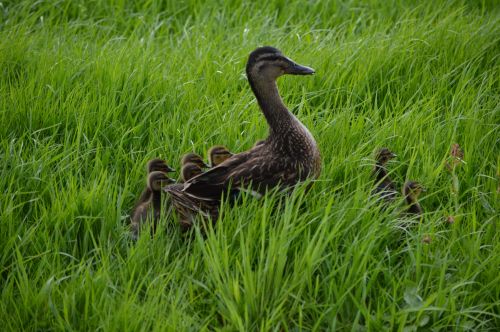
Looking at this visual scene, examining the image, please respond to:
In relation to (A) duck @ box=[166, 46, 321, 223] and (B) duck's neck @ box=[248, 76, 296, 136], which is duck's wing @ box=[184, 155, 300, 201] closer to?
(A) duck @ box=[166, 46, 321, 223]

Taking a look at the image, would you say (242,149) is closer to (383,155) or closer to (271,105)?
(271,105)

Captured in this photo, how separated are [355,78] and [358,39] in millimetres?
776

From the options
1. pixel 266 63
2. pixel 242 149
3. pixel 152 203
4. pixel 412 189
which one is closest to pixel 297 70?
pixel 266 63

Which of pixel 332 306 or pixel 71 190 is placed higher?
pixel 71 190

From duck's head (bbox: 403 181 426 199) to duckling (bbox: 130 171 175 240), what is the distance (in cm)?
137

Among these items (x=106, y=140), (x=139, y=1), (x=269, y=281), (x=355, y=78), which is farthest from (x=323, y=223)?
(x=139, y=1)

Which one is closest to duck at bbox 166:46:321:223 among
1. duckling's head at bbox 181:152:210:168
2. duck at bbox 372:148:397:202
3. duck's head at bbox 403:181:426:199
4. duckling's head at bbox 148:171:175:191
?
duckling's head at bbox 148:171:175:191

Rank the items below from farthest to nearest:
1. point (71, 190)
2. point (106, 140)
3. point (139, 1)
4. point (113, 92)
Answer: point (139, 1)
point (113, 92)
point (106, 140)
point (71, 190)

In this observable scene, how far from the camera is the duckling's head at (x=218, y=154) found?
171 inches

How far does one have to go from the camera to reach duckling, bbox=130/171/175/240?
Answer: 3.91 metres

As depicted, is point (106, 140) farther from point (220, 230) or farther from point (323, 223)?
point (323, 223)

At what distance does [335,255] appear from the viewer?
3525mm

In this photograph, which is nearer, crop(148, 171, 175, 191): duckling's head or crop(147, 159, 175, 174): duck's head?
crop(148, 171, 175, 191): duckling's head

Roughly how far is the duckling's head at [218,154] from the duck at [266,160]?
0.29 m
